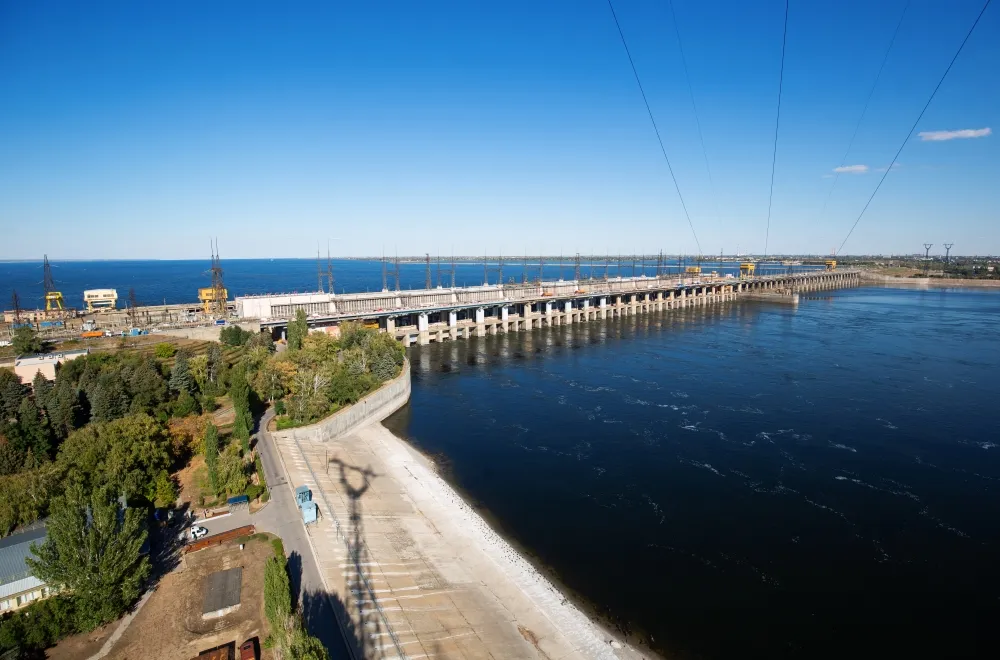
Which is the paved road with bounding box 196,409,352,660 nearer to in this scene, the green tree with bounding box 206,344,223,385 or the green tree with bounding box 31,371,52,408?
the green tree with bounding box 206,344,223,385

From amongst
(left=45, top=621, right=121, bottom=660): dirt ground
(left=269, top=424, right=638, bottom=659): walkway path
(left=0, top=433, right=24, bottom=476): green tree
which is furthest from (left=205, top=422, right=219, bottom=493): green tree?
(left=0, top=433, right=24, bottom=476): green tree

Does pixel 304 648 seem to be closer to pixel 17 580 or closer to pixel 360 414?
pixel 17 580

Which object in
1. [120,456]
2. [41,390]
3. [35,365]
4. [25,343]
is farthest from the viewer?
[25,343]

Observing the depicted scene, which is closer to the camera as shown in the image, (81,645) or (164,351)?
(81,645)

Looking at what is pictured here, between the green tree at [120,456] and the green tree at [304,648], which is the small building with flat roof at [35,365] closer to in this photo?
the green tree at [120,456]

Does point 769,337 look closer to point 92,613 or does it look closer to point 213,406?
point 213,406

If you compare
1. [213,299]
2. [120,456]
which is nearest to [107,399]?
[120,456]
